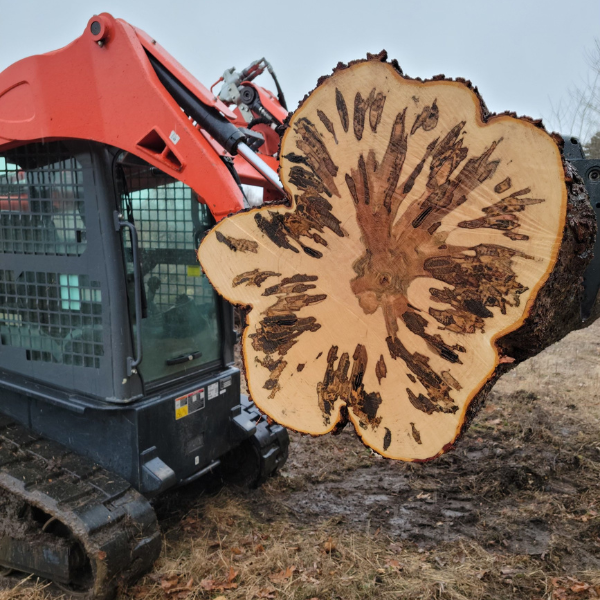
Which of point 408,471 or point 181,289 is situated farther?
point 408,471

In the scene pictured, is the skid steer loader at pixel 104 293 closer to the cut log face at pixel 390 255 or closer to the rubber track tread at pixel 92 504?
the rubber track tread at pixel 92 504

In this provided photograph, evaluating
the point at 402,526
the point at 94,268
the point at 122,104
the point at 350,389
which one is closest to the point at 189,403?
the point at 94,268

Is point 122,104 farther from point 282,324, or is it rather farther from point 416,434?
point 416,434

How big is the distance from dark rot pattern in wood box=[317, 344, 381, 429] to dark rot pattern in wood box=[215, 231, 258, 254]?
19.4 inches

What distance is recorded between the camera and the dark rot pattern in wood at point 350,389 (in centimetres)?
200

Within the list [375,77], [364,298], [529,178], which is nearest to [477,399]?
[364,298]

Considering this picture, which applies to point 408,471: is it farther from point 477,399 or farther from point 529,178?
point 529,178

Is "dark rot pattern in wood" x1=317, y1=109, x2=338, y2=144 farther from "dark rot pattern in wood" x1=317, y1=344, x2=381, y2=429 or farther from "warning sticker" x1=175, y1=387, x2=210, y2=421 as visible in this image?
"warning sticker" x1=175, y1=387, x2=210, y2=421

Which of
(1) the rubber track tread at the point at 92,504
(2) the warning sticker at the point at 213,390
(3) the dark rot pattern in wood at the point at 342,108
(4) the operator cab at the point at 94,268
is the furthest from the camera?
(2) the warning sticker at the point at 213,390

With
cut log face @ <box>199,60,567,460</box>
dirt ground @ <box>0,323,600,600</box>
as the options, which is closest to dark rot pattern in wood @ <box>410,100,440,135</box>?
cut log face @ <box>199,60,567,460</box>

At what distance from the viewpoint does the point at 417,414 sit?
1.94 meters

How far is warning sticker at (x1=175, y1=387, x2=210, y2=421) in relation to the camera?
303 centimetres

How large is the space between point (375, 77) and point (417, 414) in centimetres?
118

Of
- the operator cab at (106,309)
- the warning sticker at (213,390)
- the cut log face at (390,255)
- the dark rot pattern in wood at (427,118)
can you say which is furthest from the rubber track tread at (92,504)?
the dark rot pattern in wood at (427,118)
